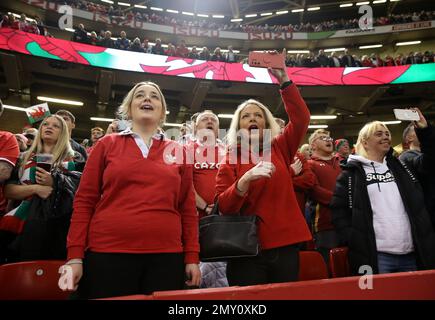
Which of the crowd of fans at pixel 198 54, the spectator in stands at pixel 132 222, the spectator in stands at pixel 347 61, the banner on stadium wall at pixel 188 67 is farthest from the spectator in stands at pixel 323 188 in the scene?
the spectator in stands at pixel 347 61

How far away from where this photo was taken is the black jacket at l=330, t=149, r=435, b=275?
179 cm

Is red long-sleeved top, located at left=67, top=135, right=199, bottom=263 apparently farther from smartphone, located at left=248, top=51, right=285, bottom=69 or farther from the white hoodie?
the white hoodie

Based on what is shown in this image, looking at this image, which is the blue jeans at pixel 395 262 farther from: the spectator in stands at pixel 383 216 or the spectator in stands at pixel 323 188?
the spectator in stands at pixel 323 188

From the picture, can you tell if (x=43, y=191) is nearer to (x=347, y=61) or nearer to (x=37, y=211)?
(x=37, y=211)

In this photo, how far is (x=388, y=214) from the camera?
189cm

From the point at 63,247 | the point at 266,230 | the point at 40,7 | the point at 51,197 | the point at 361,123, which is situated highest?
the point at 40,7

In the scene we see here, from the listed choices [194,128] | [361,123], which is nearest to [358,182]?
[194,128]

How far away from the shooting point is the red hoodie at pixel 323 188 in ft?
9.27

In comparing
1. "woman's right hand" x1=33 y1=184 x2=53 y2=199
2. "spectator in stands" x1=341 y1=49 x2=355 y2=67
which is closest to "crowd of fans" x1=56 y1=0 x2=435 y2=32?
"spectator in stands" x1=341 y1=49 x2=355 y2=67

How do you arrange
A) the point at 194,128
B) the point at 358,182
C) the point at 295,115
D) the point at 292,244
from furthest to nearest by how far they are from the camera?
the point at 194,128 < the point at 358,182 < the point at 295,115 < the point at 292,244

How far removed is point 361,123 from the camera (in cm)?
1382

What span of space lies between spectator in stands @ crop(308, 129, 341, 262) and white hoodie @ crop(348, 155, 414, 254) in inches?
32.0

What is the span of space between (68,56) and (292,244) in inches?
371

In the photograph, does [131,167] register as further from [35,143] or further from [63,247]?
[35,143]
